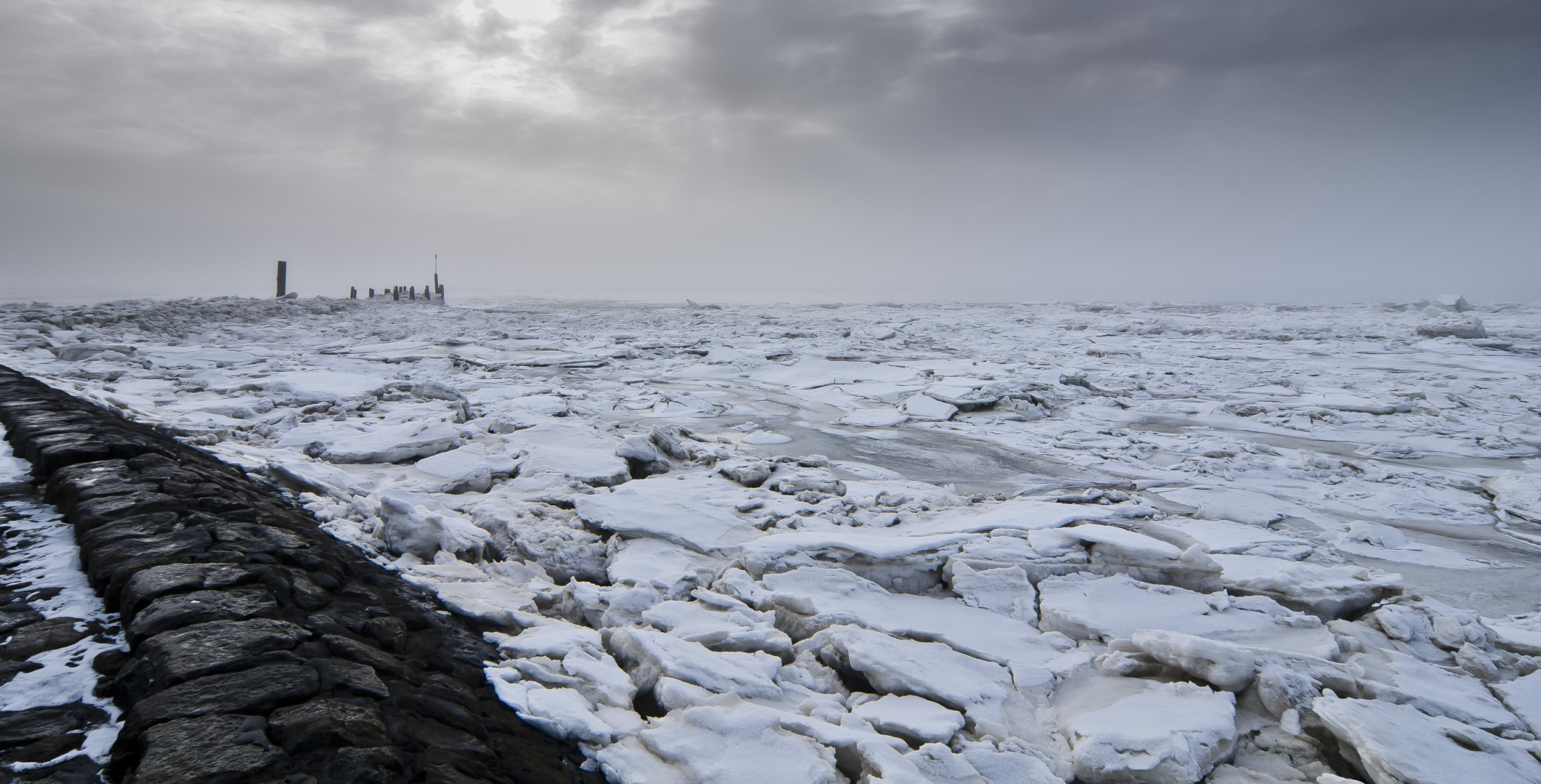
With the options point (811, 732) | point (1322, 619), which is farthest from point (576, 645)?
point (1322, 619)

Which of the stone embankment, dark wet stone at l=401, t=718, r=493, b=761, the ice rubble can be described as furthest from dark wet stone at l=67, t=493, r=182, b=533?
dark wet stone at l=401, t=718, r=493, b=761

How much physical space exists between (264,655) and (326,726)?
341 mm

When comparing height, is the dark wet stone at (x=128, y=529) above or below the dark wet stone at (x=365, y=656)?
above

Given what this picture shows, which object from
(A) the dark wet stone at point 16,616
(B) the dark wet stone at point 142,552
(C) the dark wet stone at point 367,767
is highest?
(B) the dark wet stone at point 142,552

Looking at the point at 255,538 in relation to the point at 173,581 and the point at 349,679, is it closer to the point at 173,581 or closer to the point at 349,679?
the point at 173,581

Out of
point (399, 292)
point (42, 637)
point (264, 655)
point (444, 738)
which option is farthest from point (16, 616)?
point (399, 292)

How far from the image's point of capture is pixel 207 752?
3.82 feet

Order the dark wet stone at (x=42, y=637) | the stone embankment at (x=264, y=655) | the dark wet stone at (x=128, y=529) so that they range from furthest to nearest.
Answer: the dark wet stone at (x=128, y=529) → the dark wet stone at (x=42, y=637) → the stone embankment at (x=264, y=655)

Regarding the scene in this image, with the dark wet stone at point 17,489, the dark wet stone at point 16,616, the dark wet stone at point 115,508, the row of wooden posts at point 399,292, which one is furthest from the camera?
the row of wooden posts at point 399,292

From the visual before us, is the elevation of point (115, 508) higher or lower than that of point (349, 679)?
higher

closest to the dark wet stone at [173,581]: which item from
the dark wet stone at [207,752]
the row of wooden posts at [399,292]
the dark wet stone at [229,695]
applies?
the dark wet stone at [229,695]

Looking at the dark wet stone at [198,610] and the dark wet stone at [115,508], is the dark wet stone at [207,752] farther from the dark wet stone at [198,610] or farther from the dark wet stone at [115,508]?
the dark wet stone at [115,508]

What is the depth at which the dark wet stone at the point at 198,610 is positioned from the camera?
5.02 ft

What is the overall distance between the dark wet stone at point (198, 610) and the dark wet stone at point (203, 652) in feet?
0.11
